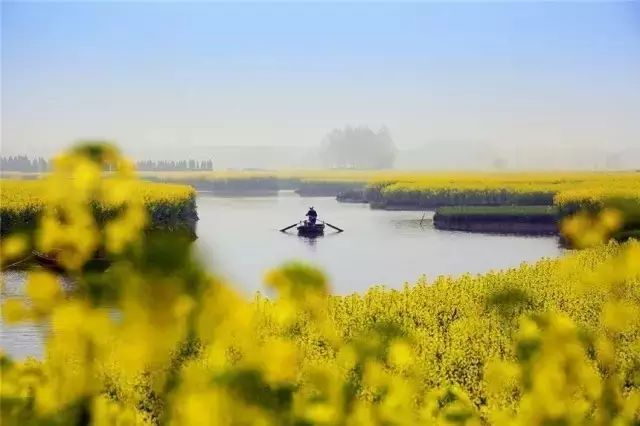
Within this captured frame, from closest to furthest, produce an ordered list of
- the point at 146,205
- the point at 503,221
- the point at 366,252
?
the point at 146,205, the point at 366,252, the point at 503,221

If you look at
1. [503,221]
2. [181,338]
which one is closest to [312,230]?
[503,221]

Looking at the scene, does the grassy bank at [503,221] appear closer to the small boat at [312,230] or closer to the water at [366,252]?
the water at [366,252]

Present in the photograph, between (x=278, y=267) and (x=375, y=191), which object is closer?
(x=278, y=267)

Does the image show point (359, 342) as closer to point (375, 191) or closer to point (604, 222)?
point (604, 222)

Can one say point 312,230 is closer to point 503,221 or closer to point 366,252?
point 366,252

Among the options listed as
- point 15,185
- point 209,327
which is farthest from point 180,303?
point 15,185

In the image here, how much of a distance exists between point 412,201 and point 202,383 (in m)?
38.9

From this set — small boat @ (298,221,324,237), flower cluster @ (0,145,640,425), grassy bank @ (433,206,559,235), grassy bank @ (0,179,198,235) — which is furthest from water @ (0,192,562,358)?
flower cluster @ (0,145,640,425)

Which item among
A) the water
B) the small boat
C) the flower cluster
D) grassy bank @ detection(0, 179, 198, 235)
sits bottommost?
the water

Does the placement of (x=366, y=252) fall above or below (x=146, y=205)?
below

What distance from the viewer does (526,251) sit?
809 inches

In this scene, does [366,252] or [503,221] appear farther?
[503,221]

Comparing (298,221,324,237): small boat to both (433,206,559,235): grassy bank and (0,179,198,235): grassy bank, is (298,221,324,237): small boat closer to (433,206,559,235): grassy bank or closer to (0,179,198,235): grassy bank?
(0,179,198,235): grassy bank

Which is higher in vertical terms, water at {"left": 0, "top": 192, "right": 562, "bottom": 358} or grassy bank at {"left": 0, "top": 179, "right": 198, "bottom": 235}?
grassy bank at {"left": 0, "top": 179, "right": 198, "bottom": 235}
